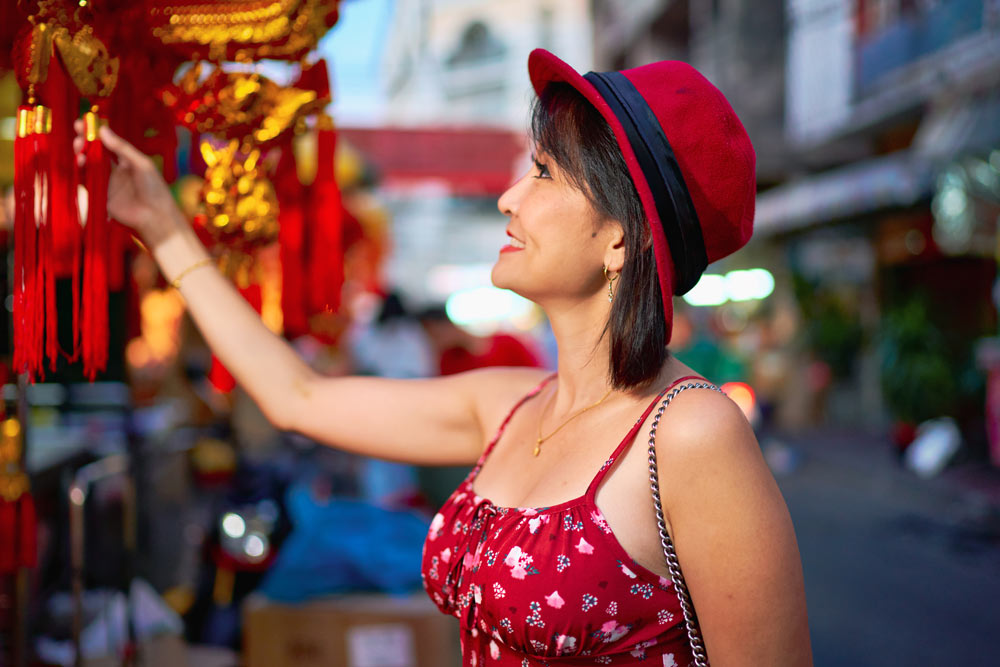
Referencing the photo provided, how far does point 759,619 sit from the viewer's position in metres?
1.08

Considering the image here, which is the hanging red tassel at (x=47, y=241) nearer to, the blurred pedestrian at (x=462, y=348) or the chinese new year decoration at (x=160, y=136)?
the chinese new year decoration at (x=160, y=136)

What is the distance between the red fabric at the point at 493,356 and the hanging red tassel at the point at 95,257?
4009mm

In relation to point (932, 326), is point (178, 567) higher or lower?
lower

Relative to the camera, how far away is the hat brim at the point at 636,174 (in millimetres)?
1146

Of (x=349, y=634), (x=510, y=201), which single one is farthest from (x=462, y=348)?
(x=510, y=201)

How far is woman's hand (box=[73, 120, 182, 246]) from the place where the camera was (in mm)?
1310

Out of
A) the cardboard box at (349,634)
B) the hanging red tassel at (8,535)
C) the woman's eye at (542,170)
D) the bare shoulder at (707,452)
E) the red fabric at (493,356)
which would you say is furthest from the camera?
A: the red fabric at (493,356)

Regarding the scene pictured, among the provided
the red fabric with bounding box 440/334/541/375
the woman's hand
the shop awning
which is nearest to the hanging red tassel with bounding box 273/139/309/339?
the woman's hand

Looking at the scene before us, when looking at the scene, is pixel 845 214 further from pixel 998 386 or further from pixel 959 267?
pixel 998 386

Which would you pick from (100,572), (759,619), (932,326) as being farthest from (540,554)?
(932,326)

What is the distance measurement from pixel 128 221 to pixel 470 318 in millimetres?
24839

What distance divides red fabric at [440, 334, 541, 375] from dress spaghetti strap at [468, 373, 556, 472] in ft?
11.9

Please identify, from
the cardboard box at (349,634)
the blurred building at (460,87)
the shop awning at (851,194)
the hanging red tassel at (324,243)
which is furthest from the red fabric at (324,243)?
the blurred building at (460,87)

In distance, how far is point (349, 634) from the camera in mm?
2406
